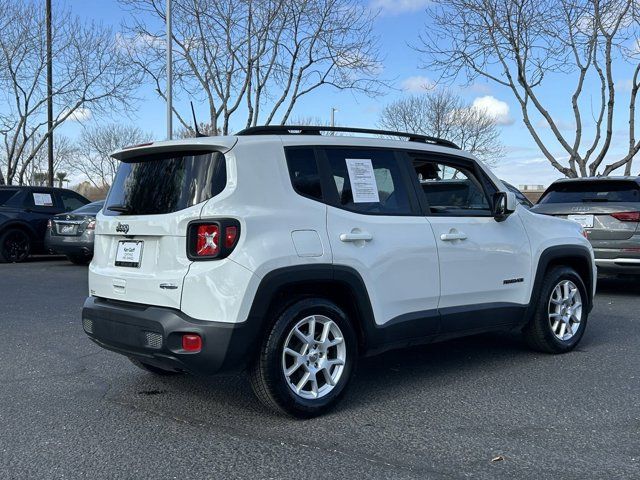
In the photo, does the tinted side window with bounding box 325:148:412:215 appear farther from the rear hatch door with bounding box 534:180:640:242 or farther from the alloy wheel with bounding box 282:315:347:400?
the rear hatch door with bounding box 534:180:640:242

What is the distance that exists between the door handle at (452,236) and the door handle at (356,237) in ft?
2.35

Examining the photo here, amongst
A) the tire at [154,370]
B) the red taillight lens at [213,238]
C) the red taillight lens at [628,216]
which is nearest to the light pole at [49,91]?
the red taillight lens at [628,216]

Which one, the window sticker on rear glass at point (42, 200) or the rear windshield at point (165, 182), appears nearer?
the rear windshield at point (165, 182)

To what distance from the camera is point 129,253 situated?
4328 mm

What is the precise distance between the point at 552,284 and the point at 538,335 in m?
0.46

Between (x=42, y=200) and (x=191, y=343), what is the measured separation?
39.8 feet

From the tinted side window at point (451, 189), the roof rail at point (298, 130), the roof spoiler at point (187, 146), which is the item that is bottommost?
the tinted side window at point (451, 189)

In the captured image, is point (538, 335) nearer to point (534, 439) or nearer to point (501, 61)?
point (534, 439)

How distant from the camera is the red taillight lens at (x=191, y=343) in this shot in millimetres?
3836

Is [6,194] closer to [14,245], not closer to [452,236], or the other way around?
[14,245]

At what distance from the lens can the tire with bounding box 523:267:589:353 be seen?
225 inches

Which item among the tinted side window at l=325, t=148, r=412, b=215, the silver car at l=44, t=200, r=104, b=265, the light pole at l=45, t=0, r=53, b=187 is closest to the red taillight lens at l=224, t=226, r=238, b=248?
the tinted side window at l=325, t=148, r=412, b=215

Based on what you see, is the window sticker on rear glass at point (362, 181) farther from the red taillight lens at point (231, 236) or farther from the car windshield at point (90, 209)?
the car windshield at point (90, 209)

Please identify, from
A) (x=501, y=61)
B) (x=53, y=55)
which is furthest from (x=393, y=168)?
(x=53, y=55)
